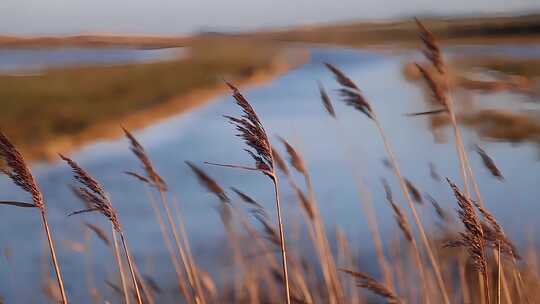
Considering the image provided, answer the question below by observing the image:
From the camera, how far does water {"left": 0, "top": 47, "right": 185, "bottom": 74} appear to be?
132 centimetres

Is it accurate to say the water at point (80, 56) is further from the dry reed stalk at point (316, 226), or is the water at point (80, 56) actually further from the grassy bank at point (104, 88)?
the dry reed stalk at point (316, 226)

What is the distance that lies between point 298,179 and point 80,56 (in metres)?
0.59

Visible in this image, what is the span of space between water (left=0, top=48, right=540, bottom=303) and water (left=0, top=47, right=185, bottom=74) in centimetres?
23

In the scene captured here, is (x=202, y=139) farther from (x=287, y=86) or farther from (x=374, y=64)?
(x=374, y=64)

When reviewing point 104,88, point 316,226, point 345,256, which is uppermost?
point 104,88

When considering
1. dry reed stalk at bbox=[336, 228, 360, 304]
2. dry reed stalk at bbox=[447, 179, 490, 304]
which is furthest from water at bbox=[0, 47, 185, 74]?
dry reed stalk at bbox=[447, 179, 490, 304]

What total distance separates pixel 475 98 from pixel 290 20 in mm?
693

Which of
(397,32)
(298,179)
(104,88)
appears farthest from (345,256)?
(104,88)

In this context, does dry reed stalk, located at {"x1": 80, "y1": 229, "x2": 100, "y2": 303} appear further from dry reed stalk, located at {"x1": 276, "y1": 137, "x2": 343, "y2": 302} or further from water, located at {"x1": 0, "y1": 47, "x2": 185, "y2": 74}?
dry reed stalk, located at {"x1": 276, "y1": 137, "x2": 343, "y2": 302}

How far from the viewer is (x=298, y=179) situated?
1.51m

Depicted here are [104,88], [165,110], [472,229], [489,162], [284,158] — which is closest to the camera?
[472,229]

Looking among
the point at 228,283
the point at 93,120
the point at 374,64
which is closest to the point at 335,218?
the point at 228,283

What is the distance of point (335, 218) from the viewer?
1.56 m

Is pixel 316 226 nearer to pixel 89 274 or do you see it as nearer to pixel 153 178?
pixel 153 178
